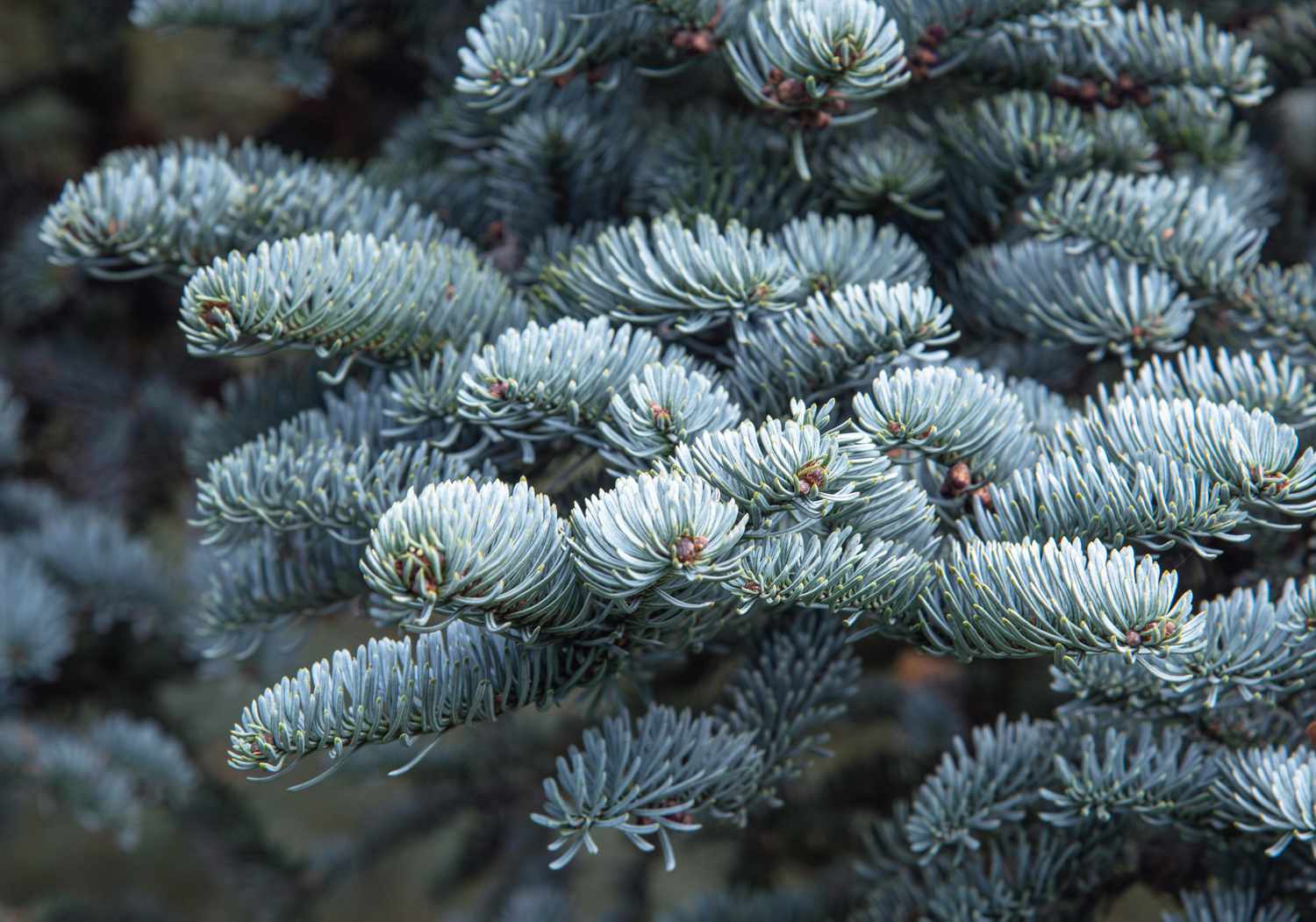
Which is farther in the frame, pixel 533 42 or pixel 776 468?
pixel 533 42

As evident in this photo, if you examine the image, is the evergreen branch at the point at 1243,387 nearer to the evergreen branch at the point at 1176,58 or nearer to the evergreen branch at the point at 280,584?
the evergreen branch at the point at 1176,58

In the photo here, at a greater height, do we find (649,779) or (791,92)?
(791,92)

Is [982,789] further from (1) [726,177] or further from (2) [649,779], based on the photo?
(1) [726,177]

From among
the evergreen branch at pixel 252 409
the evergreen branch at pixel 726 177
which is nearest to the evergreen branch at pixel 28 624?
the evergreen branch at pixel 252 409

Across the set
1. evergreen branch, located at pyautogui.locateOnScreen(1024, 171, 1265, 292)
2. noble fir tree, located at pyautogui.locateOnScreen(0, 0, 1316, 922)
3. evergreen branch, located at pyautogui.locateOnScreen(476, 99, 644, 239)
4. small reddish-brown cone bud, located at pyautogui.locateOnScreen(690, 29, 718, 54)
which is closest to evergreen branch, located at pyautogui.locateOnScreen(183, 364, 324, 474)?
noble fir tree, located at pyautogui.locateOnScreen(0, 0, 1316, 922)

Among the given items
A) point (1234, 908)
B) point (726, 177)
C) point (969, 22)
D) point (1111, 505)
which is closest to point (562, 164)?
point (726, 177)

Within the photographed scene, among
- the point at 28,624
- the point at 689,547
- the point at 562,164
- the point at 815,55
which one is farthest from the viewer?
the point at 28,624

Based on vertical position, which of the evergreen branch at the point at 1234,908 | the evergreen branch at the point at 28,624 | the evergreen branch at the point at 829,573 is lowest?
the evergreen branch at the point at 28,624
